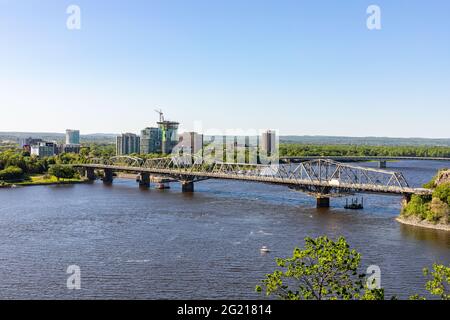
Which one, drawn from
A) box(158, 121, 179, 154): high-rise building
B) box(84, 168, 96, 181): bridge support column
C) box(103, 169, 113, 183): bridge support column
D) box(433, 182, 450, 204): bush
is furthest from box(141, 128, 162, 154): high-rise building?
box(433, 182, 450, 204): bush

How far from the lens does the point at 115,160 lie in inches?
3851

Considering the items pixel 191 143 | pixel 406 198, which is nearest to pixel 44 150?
pixel 191 143

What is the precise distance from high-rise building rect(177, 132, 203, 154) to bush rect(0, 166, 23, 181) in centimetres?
4830

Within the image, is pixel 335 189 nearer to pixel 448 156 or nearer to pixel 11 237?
pixel 11 237

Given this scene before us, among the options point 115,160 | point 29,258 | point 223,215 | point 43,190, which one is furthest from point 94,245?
point 115,160

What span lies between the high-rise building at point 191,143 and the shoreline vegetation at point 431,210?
3110 inches

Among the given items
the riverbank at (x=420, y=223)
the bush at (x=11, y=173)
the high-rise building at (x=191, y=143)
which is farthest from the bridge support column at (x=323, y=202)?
the high-rise building at (x=191, y=143)

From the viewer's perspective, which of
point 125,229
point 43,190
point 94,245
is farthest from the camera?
point 43,190

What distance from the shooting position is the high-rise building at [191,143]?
11888cm

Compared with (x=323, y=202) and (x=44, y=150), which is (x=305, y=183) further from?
(x=44, y=150)
